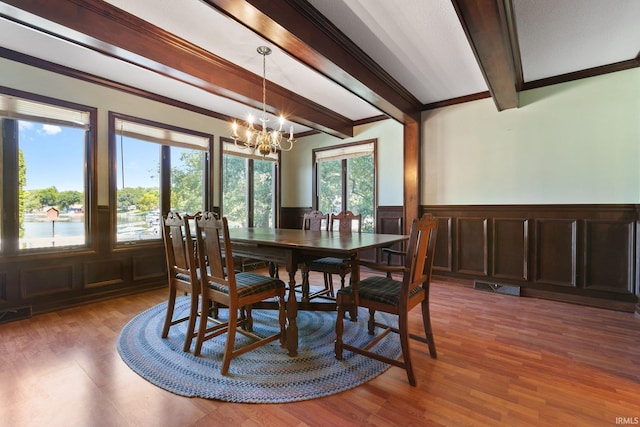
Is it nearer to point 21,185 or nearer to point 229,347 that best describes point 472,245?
point 229,347

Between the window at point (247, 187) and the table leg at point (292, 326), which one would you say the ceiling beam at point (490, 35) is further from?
the window at point (247, 187)

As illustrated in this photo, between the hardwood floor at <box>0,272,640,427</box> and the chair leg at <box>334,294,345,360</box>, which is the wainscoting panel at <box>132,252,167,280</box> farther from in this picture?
the chair leg at <box>334,294,345,360</box>

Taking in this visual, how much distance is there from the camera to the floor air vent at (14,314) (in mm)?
2693

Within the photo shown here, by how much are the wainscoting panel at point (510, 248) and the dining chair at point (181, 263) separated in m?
3.54

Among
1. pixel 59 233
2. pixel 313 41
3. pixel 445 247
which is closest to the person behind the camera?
pixel 313 41

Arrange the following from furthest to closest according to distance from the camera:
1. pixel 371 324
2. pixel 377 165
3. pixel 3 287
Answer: pixel 377 165 < pixel 3 287 < pixel 371 324

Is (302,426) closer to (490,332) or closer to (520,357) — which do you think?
(520,357)

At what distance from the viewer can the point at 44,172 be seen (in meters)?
3.00

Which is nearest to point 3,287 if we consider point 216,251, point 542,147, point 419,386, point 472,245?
point 216,251

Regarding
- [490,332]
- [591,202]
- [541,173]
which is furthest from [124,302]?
[591,202]

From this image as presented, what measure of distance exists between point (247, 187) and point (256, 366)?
11.8 ft

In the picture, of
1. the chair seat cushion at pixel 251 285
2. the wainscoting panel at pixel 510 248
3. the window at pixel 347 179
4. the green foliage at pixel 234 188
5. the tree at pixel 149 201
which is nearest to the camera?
the chair seat cushion at pixel 251 285

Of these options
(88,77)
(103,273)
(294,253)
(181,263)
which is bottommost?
(103,273)

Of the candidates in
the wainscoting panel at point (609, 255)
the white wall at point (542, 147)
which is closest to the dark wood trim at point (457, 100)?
the white wall at point (542, 147)
